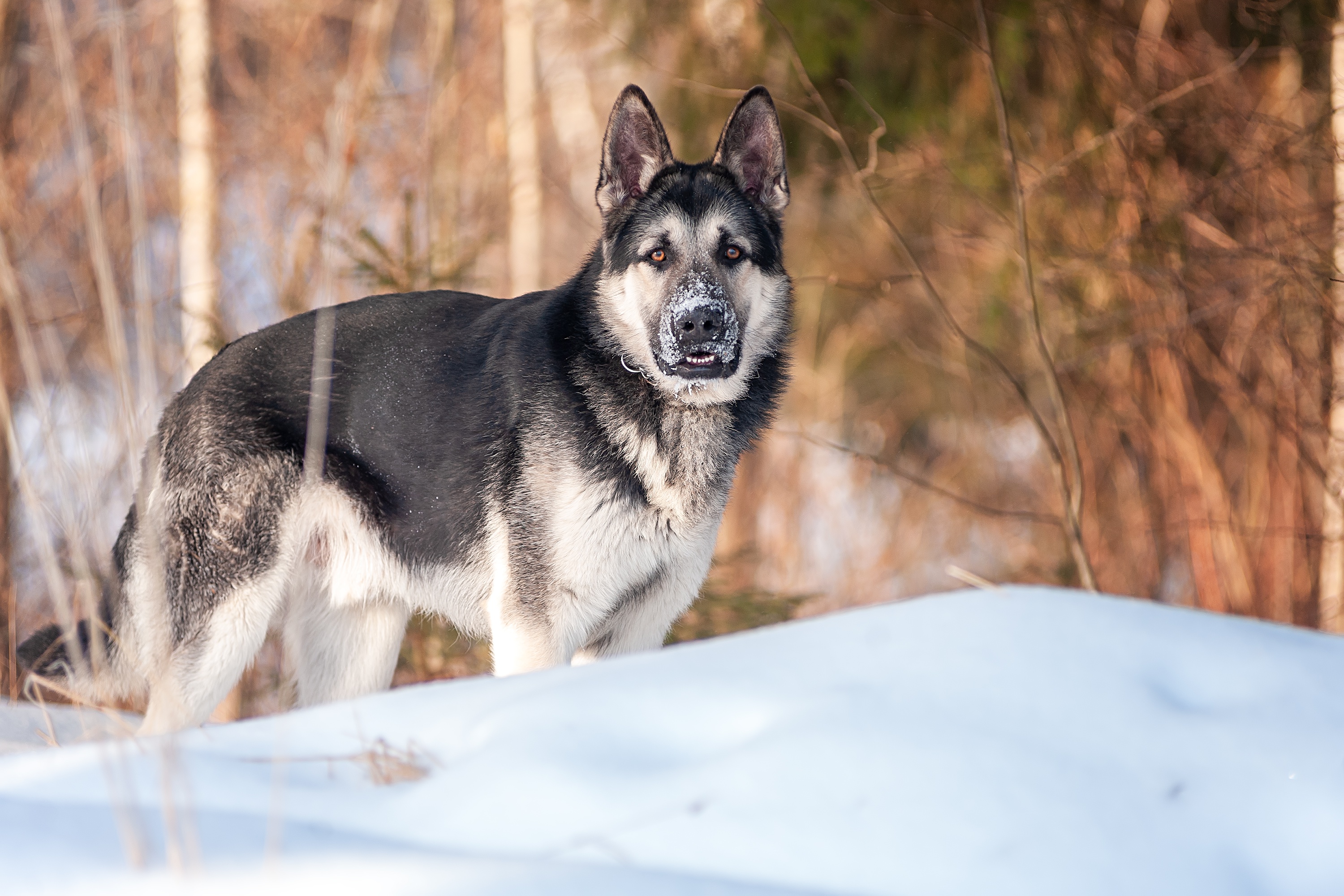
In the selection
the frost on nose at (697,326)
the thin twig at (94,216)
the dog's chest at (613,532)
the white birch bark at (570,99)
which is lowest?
the dog's chest at (613,532)

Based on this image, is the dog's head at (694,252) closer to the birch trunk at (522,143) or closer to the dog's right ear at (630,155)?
the dog's right ear at (630,155)

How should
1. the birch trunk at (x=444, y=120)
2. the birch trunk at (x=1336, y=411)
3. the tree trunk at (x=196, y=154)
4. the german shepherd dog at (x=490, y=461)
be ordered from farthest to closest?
the birch trunk at (x=444, y=120), the tree trunk at (x=196, y=154), the birch trunk at (x=1336, y=411), the german shepherd dog at (x=490, y=461)

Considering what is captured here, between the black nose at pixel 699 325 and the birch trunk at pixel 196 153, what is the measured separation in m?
4.86

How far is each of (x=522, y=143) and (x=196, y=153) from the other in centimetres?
367

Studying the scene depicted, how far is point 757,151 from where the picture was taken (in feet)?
12.5

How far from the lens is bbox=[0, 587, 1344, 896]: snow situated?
144 cm

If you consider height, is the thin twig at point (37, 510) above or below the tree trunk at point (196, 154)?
below

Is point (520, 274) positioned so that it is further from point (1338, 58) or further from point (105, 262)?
point (105, 262)

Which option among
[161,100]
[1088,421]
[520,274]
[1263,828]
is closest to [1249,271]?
[1088,421]

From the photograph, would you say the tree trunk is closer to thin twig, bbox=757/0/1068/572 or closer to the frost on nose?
thin twig, bbox=757/0/1068/572

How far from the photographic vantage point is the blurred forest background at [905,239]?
18.3 ft

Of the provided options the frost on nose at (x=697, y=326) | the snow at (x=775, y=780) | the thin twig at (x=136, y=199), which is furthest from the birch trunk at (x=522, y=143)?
the snow at (x=775, y=780)

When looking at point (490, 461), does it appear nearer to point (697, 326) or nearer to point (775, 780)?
point (697, 326)

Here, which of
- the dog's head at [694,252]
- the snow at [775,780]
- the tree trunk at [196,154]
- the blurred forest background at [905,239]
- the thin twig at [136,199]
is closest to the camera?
the snow at [775,780]
